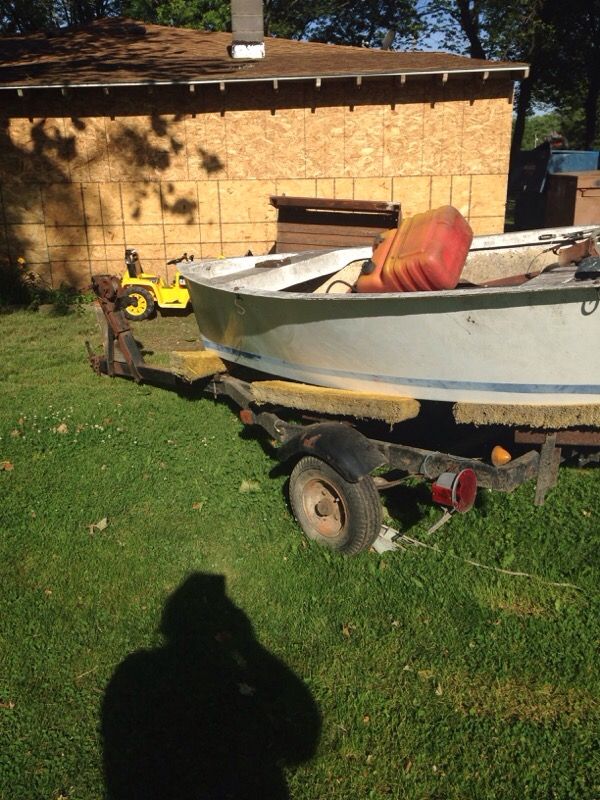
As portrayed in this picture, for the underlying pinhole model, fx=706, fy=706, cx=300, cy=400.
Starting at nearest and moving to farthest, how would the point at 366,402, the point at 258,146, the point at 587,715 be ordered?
the point at 587,715
the point at 366,402
the point at 258,146

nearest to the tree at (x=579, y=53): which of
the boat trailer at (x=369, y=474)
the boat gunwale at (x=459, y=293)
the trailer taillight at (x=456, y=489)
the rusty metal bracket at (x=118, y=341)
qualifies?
the rusty metal bracket at (x=118, y=341)

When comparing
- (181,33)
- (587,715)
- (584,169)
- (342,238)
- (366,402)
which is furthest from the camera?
(584,169)

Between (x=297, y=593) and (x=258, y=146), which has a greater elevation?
(x=258, y=146)

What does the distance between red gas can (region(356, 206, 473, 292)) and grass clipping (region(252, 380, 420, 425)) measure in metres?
0.80

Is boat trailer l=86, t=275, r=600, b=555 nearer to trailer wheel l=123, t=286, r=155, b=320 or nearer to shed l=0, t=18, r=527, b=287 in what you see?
trailer wheel l=123, t=286, r=155, b=320

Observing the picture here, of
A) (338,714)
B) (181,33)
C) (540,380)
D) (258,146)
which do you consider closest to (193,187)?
(258,146)

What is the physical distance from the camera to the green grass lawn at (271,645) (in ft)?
9.96

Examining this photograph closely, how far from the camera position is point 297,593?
4.13 m

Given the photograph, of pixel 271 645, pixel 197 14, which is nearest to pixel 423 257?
pixel 271 645

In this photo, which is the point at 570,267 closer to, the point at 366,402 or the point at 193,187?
the point at 366,402

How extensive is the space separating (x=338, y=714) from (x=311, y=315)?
8.25 feet

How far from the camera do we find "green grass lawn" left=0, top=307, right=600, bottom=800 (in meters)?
3.04

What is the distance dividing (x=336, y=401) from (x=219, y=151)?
26.7 ft

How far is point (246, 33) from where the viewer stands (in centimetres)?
1356
